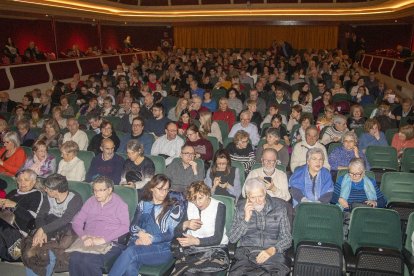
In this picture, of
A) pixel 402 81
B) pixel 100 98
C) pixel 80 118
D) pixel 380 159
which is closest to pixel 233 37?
pixel 402 81

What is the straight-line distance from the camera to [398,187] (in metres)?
4.44

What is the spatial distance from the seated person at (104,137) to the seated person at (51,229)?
5.94ft

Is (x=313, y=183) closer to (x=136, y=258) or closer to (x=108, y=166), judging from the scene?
(x=136, y=258)

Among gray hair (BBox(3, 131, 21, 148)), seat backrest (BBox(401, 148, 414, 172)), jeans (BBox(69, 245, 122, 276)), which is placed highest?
gray hair (BBox(3, 131, 21, 148))

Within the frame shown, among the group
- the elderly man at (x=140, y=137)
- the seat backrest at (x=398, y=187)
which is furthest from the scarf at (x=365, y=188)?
the elderly man at (x=140, y=137)

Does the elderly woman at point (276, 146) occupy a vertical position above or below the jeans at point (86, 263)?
above

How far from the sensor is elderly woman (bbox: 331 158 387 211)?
401 cm

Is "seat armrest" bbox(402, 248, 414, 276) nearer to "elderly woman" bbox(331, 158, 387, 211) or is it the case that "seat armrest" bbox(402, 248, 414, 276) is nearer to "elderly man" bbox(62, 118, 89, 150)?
"elderly woman" bbox(331, 158, 387, 211)

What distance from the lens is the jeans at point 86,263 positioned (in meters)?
3.40

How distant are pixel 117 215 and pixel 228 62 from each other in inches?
468

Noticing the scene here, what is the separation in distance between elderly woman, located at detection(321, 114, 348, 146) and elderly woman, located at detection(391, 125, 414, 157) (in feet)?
2.49

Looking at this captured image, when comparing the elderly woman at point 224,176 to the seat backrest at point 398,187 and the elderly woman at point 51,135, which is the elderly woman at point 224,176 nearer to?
the seat backrest at point 398,187

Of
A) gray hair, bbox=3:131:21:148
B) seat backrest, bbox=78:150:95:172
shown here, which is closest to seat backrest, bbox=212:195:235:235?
seat backrest, bbox=78:150:95:172

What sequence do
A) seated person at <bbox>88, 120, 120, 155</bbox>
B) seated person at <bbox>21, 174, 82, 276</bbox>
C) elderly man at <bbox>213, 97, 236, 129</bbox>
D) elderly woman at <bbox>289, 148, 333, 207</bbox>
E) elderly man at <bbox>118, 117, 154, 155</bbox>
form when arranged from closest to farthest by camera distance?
seated person at <bbox>21, 174, 82, 276</bbox>, elderly woman at <bbox>289, 148, 333, 207</bbox>, seated person at <bbox>88, 120, 120, 155</bbox>, elderly man at <bbox>118, 117, 154, 155</bbox>, elderly man at <bbox>213, 97, 236, 129</bbox>
